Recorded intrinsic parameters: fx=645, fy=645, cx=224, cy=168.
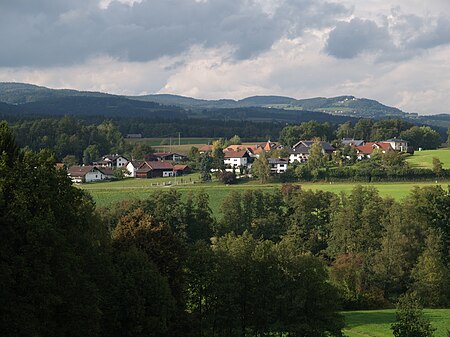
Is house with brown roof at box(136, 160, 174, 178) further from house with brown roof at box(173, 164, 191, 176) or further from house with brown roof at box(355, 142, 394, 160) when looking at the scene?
house with brown roof at box(355, 142, 394, 160)

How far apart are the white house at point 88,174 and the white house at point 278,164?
2823 cm

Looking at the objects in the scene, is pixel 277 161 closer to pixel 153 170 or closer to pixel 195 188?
pixel 153 170

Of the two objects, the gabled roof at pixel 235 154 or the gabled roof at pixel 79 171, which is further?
the gabled roof at pixel 235 154

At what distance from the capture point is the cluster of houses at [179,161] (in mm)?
111375

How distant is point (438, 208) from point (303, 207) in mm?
13077

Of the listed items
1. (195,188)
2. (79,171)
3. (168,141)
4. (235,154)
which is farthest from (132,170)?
(168,141)

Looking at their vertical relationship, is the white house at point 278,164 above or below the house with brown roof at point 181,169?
above

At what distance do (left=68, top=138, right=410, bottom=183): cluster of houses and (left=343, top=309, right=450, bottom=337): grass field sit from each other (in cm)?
6076

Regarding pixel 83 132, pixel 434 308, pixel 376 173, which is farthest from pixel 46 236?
pixel 83 132

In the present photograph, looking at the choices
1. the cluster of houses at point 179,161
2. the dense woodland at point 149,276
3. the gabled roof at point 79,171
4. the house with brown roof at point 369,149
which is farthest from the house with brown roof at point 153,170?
the dense woodland at point 149,276

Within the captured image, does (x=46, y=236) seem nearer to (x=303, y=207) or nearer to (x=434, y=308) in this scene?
(x=434, y=308)

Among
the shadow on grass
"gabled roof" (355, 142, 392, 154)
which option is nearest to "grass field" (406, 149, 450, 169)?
"gabled roof" (355, 142, 392, 154)

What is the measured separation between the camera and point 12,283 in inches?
866

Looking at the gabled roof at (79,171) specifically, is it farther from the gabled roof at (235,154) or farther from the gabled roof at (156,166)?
the gabled roof at (235,154)
